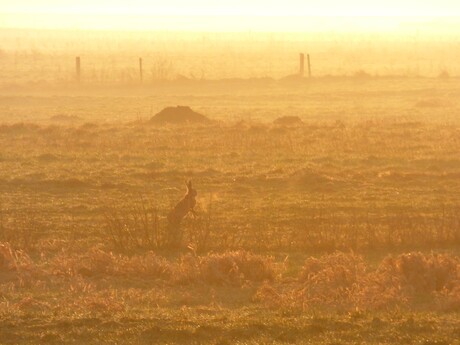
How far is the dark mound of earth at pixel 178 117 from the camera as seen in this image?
1166 inches

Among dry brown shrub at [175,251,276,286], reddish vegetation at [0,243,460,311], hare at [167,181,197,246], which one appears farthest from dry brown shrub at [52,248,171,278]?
hare at [167,181,197,246]

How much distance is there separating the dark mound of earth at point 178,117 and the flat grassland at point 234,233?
2.24 ft

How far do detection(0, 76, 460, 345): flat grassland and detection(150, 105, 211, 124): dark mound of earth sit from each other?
0.68m

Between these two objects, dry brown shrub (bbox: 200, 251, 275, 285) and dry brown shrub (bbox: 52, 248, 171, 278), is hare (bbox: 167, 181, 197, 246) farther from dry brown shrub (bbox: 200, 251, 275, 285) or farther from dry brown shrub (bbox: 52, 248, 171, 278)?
dry brown shrub (bbox: 200, 251, 275, 285)

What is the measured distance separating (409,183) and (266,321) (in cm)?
972

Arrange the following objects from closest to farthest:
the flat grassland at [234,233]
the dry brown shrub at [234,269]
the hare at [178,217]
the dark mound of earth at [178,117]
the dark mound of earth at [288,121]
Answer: the flat grassland at [234,233], the dry brown shrub at [234,269], the hare at [178,217], the dark mound of earth at [288,121], the dark mound of earth at [178,117]

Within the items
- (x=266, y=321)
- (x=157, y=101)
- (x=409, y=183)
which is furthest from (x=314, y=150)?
(x=157, y=101)

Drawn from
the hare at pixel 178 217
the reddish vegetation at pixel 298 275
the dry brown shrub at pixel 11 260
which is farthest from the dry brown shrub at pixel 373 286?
the dry brown shrub at pixel 11 260

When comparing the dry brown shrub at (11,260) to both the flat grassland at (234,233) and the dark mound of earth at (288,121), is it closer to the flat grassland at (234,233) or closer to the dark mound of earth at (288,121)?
the flat grassland at (234,233)

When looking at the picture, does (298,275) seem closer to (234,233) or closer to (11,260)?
(234,233)

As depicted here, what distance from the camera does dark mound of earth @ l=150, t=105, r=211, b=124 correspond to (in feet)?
97.2

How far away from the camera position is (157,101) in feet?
129

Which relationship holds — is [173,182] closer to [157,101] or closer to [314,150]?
[314,150]

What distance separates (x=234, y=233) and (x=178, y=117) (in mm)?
15532
